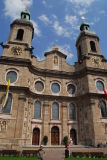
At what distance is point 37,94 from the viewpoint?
25656mm

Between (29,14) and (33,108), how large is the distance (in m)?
21.7

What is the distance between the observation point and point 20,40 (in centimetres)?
2909

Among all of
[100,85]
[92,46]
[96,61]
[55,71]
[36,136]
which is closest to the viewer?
[36,136]

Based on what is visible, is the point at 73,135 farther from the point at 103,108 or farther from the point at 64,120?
the point at 103,108

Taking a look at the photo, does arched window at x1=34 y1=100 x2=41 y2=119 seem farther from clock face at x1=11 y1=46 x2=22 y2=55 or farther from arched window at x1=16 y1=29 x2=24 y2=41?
arched window at x1=16 y1=29 x2=24 y2=41

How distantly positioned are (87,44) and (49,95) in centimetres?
1378

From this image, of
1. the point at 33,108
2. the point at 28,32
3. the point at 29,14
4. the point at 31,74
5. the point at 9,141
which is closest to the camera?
the point at 9,141

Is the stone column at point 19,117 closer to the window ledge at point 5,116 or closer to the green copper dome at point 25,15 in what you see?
the window ledge at point 5,116

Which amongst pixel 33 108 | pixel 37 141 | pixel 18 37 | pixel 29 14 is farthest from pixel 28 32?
pixel 37 141

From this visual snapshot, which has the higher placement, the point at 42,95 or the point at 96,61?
the point at 96,61

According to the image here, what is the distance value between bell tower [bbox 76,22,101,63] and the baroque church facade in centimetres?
25

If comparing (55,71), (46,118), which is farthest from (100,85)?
(46,118)

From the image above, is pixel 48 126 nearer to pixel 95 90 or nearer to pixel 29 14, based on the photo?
pixel 95 90

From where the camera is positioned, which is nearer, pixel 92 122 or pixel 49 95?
pixel 92 122
